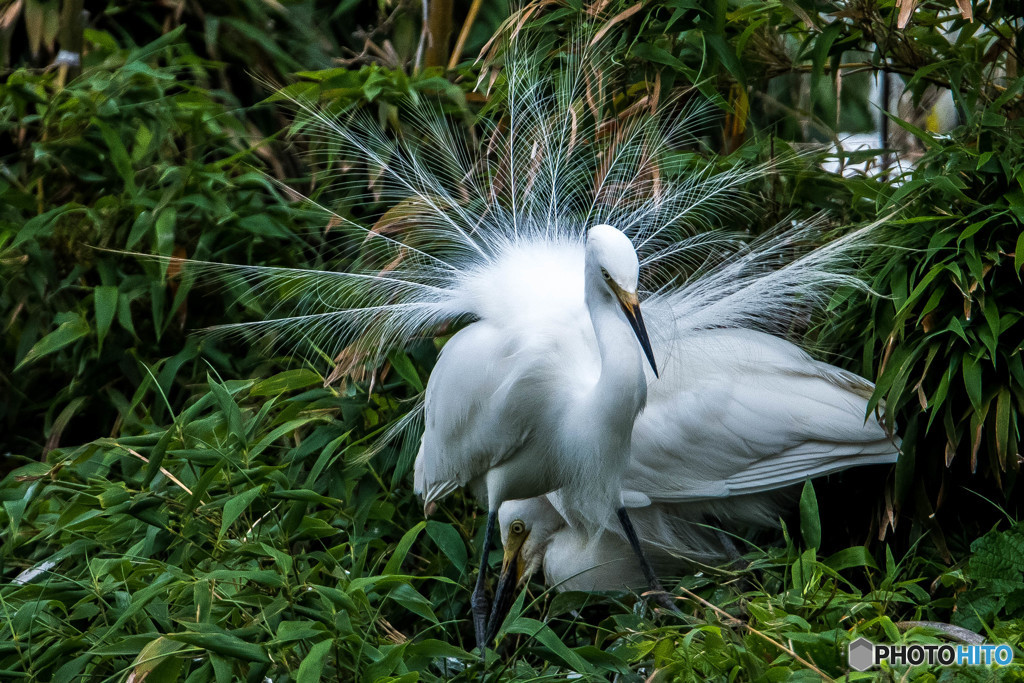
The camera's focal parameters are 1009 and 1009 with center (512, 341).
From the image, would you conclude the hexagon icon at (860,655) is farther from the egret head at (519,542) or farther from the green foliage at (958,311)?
the egret head at (519,542)

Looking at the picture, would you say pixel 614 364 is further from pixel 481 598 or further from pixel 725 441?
pixel 481 598

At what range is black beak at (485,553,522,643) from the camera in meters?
2.16

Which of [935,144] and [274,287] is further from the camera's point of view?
[274,287]

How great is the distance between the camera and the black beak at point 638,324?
165 cm

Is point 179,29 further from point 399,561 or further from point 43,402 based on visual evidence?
point 399,561

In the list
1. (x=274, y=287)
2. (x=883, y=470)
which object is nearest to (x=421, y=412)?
(x=274, y=287)

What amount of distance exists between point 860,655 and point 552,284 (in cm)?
97

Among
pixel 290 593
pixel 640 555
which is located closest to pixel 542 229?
pixel 640 555

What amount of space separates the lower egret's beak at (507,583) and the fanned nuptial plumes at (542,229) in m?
0.51

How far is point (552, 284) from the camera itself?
2176 mm

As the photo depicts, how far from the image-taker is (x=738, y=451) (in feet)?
7.14

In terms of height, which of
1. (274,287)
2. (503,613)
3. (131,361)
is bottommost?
(503,613)

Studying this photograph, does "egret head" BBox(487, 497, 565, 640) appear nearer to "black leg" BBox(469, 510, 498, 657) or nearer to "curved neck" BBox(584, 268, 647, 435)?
"black leg" BBox(469, 510, 498, 657)

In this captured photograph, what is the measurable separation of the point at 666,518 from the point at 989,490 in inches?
27.4
